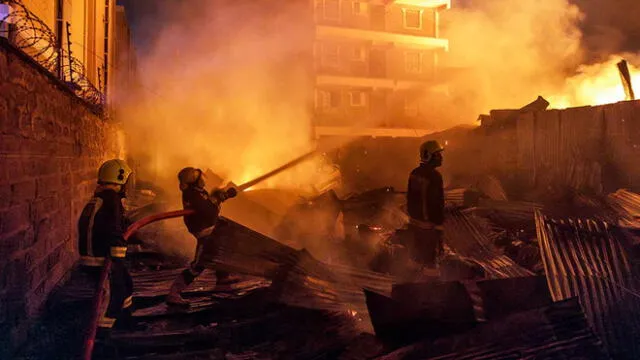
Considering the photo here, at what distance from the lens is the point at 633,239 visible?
227 inches

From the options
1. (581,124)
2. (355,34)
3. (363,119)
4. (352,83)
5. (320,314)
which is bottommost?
(320,314)

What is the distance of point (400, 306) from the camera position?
12.6 ft

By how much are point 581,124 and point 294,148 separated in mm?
16167

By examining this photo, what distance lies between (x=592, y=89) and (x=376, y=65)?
1281cm

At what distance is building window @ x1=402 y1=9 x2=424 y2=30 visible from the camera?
93.3ft

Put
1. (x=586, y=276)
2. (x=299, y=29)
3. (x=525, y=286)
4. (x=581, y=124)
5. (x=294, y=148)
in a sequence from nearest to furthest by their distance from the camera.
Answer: (x=525, y=286)
(x=586, y=276)
(x=581, y=124)
(x=294, y=148)
(x=299, y=29)

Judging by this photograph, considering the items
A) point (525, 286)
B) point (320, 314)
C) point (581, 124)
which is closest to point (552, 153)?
point (581, 124)

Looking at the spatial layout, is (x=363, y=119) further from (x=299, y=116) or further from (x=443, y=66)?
(x=443, y=66)

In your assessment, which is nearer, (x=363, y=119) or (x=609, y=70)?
(x=609, y=70)

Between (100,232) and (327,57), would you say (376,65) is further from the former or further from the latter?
(100,232)

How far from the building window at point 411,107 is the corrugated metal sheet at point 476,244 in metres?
20.8

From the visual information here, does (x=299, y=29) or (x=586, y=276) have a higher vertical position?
(x=299, y=29)

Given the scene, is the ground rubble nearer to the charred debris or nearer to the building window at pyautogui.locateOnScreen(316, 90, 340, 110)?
the charred debris

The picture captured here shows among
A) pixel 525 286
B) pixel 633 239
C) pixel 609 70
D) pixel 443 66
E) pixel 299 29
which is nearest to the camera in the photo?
pixel 525 286
